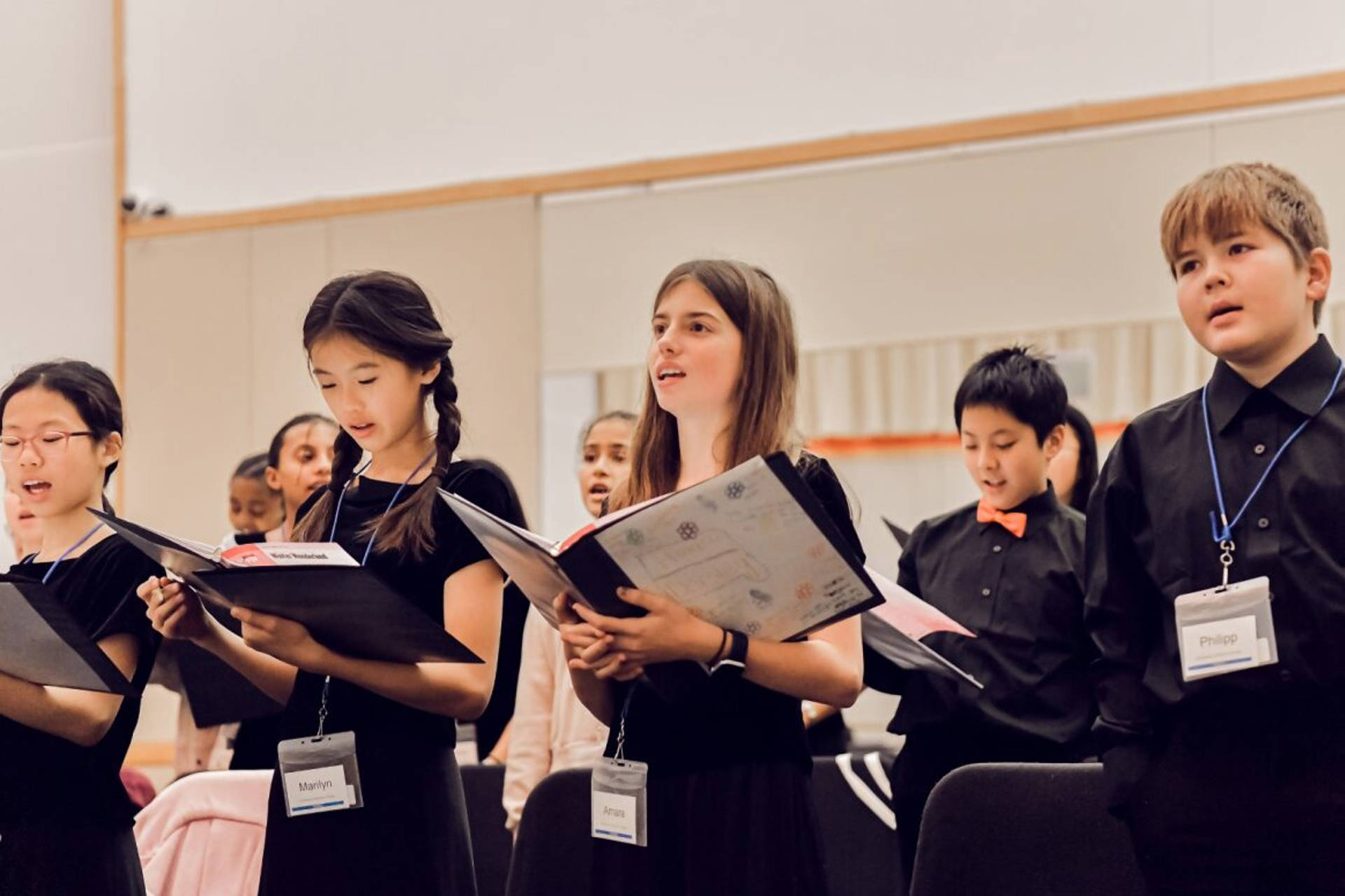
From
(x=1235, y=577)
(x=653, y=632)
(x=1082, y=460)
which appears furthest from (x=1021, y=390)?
(x=653, y=632)

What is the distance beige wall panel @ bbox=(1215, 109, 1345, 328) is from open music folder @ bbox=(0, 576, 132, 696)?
3735 mm

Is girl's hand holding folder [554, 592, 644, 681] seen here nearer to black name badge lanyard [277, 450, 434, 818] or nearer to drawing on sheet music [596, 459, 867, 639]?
drawing on sheet music [596, 459, 867, 639]

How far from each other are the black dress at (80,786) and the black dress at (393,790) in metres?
0.28

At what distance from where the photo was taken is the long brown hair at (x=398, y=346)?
185 centimetres

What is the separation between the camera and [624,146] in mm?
5477

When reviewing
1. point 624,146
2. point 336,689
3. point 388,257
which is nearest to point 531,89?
point 624,146

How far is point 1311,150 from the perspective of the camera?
447cm

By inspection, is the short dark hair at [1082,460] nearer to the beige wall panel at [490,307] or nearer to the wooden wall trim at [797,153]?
the wooden wall trim at [797,153]

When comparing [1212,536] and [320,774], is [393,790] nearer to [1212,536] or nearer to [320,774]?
[320,774]

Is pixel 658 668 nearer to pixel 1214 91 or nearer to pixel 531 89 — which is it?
pixel 1214 91

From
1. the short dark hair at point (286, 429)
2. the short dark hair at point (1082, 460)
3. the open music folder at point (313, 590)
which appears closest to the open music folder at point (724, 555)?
the open music folder at point (313, 590)

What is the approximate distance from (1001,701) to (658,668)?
3.57 feet

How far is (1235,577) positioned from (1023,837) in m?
0.49

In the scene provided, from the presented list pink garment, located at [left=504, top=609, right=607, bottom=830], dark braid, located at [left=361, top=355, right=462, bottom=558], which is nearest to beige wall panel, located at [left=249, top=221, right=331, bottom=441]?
pink garment, located at [left=504, top=609, right=607, bottom=830]
